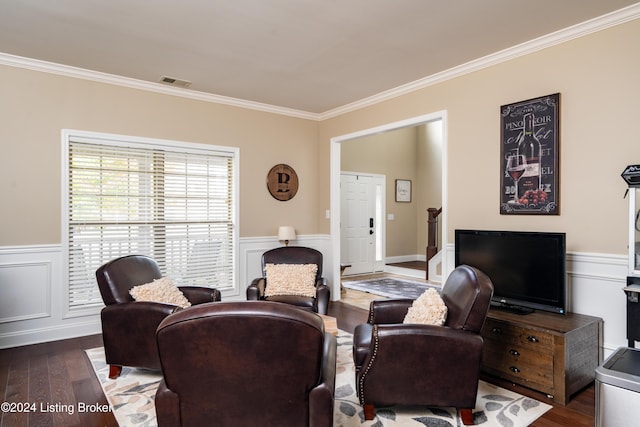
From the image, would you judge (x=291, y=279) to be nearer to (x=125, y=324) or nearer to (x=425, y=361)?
(x=125, y=324)

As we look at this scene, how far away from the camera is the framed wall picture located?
8766 millimetres

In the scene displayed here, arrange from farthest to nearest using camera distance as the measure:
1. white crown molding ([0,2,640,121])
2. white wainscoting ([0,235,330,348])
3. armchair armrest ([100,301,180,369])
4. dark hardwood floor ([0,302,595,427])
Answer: white wainscoting ([0,235,330,348]), white crown molding ([0,2,640,121]), armchair armrest ([100,301,180,369]), dark hardwood floor ([0,302,595,427])

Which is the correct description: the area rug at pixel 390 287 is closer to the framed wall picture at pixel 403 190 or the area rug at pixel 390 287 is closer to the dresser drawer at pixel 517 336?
the framed wall picture at pixel 403 190

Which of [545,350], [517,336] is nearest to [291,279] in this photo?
[517,336]

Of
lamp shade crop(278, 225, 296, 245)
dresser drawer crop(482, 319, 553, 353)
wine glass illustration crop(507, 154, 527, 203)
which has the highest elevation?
wine glass illustration crop(507, 154, 527, 203)

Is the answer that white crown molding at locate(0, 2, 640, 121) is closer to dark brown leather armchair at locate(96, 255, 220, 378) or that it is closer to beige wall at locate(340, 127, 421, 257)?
beige wall at locate(340, 127, 421, 257)

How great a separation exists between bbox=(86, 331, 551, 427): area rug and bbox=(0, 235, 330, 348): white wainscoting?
1351mm

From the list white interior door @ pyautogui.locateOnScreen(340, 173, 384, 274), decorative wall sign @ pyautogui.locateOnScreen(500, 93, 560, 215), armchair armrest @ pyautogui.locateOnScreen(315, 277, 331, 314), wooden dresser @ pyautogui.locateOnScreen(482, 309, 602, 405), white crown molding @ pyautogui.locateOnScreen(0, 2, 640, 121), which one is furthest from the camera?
white interior door @ pyautogui.locateOnScreen(340, 173, 384, 274)

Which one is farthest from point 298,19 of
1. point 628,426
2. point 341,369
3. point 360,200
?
point 360,200

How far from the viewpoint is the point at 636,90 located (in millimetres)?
2811

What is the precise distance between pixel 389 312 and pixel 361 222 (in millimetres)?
4952

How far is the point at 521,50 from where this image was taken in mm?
3430

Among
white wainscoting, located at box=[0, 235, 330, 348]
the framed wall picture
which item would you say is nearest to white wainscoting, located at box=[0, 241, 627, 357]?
white wainscoting, located at box=[0, 235, 330, 348]

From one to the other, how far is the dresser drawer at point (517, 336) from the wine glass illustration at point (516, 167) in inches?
46.2
